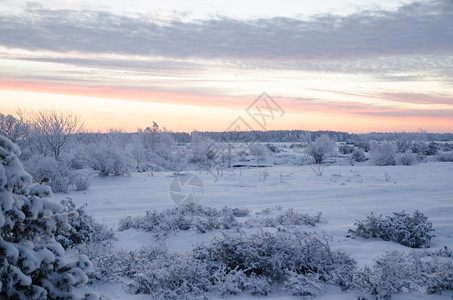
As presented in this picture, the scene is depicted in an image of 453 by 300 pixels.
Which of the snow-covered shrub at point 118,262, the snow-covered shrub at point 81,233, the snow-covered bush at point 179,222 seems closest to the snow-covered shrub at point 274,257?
the snow-covered shrub at point 118,262

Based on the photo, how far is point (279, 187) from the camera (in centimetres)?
1505

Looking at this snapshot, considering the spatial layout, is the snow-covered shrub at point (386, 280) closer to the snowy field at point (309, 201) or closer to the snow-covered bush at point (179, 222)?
the snowy field at point (309, 201)

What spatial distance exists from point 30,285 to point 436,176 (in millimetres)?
18487

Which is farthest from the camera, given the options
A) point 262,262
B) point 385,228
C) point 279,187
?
point 279,187

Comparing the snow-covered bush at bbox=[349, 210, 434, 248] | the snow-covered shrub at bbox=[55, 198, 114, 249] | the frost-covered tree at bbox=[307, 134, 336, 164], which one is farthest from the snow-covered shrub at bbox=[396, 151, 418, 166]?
the snow-covered shrub at bbox=[55, 198, 114, 249]

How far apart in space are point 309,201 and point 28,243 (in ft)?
33.5

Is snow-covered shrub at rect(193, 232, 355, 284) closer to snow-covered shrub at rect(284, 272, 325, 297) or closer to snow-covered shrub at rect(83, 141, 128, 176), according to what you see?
snow-covered shrub at rect(284, 272, 325, 297)

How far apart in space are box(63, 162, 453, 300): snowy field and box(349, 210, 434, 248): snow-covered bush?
0.68 ft

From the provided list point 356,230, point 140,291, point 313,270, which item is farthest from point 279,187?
point 140,291

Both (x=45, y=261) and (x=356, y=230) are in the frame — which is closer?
(x=45, y=261)

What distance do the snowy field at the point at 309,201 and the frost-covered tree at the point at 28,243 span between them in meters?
1.79

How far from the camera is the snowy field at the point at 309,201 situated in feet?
22.1

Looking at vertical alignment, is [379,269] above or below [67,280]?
below

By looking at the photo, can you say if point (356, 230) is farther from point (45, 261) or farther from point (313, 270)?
point (45, 261)
